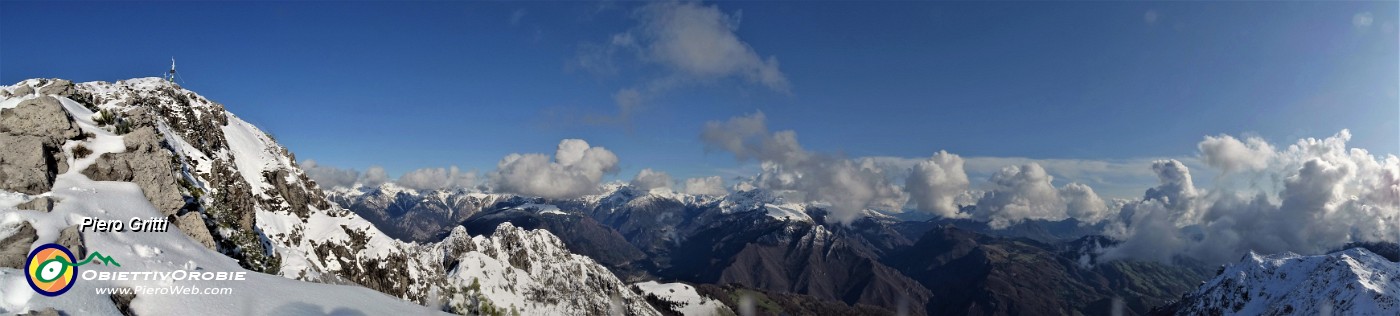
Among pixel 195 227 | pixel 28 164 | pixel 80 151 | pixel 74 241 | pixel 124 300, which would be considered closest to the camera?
pixel 124 300

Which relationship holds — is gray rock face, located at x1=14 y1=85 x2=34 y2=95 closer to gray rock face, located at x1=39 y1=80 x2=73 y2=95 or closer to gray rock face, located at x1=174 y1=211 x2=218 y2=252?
gray rock face, located at x1=39 y1=80 x2=73 y2=95

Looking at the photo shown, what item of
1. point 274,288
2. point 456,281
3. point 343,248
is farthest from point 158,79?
point 456,281

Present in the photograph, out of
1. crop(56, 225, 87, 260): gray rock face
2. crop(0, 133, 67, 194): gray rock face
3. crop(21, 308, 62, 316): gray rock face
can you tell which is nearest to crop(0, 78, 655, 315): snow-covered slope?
crop(0, 133, 67, 194): gray rock face

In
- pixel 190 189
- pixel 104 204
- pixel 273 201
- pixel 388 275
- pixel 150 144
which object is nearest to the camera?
pixel 104 204

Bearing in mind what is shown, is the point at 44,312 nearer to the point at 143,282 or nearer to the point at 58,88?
the point at 143,282

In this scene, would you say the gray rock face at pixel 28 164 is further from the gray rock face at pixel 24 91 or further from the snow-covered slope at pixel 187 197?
the gray rock face at pixel 24 91

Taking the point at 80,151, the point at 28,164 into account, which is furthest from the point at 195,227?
the point at 28,164

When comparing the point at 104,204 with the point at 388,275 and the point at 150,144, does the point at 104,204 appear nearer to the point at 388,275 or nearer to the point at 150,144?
the point at 150,144
